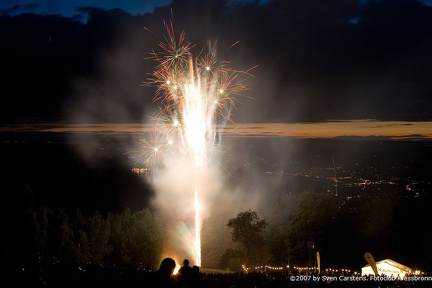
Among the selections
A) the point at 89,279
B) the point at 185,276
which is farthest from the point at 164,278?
the point at 89,279

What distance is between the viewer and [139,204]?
79.1 meters

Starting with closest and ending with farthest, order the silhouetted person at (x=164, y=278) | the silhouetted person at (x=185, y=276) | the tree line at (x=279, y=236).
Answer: the silhouetted person at (x=164, y=278), the silhouetted person at (x=185, y=276), the tree line at (x=279, y=236)

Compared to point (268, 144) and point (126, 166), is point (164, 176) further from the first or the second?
point (126, 166)

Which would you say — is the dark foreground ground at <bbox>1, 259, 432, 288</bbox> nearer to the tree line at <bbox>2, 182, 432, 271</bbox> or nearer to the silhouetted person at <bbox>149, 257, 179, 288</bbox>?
the silhouetted person at <bbox>149, 257, 179, 288</bbox>

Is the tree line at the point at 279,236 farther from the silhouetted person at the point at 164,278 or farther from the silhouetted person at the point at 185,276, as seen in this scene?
the silhouetted person at the point at 164,278

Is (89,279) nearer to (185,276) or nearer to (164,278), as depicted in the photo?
(185,276)

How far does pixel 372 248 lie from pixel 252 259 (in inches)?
449

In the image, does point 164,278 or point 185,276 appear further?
point 185,276

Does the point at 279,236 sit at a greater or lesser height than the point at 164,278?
greater

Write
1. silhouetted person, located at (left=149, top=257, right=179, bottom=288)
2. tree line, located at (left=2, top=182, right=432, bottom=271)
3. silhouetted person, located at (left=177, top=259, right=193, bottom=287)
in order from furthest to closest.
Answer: tree line, located at (left=2, top=182, right=432, bottom=271) → silhouetted person, located at (left=177, top=259, right=193, bottom=287) → silhouetted person, located at (left=149, top=257, right=179, bottom=288)

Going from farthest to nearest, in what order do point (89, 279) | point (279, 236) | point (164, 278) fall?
point (279, 236) → point (89, 279) → point (164, 278)

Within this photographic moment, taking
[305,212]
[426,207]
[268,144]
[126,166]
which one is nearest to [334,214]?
[305,212]

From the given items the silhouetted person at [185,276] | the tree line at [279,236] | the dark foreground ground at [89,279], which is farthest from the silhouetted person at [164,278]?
the tree line at [279,236]

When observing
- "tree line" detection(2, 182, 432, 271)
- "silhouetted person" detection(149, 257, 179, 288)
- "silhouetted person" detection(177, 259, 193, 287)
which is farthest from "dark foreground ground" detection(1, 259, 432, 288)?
"tree line" detection(2, 182, 432, 271)
